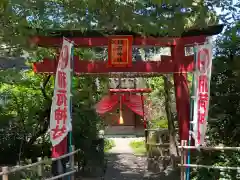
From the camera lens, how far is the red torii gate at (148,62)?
864 centimetres

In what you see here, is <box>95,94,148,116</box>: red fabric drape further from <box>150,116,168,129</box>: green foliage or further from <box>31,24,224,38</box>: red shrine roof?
<box>31,24,224,38</box>: red shrine roof

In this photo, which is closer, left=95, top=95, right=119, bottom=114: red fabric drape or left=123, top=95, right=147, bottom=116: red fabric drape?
left=95, top=95, right=119, bottom=114: red fabric drape

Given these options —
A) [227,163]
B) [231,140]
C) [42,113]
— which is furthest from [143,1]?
[42,113]

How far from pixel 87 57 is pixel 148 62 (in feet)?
8.81

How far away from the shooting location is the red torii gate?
28.3 ft

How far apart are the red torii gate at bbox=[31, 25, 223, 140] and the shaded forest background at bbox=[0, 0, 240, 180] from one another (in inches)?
16.8

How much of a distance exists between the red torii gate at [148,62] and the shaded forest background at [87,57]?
0.43m

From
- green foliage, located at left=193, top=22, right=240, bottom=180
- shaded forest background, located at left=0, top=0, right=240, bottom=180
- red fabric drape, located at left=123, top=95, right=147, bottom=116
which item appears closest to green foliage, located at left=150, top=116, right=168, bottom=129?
red fabric drape, located at left=123, top=95, right=147, bottom=116

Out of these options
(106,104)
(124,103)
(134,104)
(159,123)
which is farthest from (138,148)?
(106,104)

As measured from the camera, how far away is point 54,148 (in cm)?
786

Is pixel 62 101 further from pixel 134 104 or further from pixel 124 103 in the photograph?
pixel 134 104

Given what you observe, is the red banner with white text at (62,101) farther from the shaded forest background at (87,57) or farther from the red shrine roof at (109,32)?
the red shrine roof at (109,32)

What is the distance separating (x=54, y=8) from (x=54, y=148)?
282 cm

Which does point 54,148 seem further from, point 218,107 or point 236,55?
point 236,55
